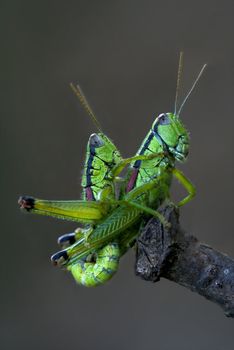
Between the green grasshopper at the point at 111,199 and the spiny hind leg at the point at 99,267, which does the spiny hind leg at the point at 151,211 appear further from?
the spiny hind leg at the point at 99,267

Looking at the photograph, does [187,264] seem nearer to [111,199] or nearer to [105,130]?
[111,199]

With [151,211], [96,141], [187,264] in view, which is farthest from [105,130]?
[187,264]

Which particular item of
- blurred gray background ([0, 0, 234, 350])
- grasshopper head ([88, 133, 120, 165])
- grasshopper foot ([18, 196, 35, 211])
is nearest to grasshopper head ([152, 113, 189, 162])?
grasshopper head ([88, 133, 120, 165])

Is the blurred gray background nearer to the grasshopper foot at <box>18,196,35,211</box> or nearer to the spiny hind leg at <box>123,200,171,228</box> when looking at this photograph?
the spiny hind leg at <box>123,200,171,228</box>

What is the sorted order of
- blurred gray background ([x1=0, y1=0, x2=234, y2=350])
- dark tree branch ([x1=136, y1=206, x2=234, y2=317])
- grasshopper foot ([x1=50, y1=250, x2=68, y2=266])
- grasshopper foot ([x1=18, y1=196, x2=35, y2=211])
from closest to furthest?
1. dark tree branch ([x1=136, y1=206, x2=234, y2=317])
2. grasshopper foot ([x1=18, y1=196, x2=35, y2=211])
3. grasshopper foot ([x1=50, y1=250, x2=68, y2=266])
4. blurred gray background ([x1=0, y1=0, x2=234, y2=350])

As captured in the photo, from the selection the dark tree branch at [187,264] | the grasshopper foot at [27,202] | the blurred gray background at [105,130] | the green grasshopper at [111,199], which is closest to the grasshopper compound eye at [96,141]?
the green grasshopper at [111,199]

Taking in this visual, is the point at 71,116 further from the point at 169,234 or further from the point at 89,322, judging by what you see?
the point at 169,234

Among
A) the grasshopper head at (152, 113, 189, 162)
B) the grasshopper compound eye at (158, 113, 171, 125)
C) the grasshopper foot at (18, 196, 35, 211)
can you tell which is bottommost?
the grasshopper foot at (18, 196, 35, 211)
